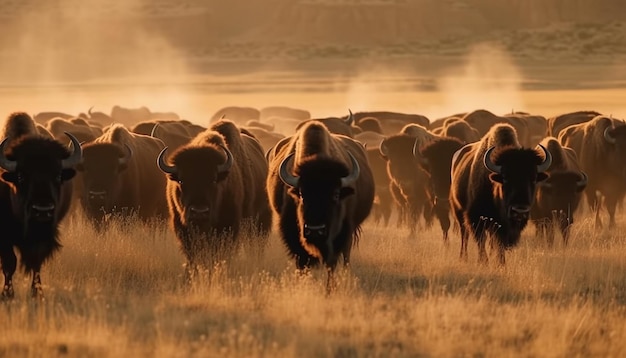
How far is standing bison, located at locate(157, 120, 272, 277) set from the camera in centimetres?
1248

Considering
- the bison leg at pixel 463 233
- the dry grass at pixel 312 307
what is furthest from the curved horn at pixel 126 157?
the bison leg at pixel 463 233

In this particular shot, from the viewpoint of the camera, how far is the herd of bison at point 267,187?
11.5m

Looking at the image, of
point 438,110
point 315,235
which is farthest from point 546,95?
point 315,235

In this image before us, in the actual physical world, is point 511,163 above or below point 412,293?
above

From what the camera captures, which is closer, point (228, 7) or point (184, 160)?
point (184, 160)

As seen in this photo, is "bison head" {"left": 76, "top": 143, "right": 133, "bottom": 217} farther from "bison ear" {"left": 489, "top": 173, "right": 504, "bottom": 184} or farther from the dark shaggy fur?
"bison ear" {"left": 489, "top": 173, "right": 504, "bottom": 184}

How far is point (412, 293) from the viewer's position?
12.0 m

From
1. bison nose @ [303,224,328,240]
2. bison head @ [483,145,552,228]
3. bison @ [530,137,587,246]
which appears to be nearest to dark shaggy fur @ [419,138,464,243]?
bison @ [530,137,587,246]

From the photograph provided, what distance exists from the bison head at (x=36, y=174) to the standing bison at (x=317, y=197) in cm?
216

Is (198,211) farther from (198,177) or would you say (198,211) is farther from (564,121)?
(564,121)

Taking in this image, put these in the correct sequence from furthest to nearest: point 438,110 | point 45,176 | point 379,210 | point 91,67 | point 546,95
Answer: point 91,67 → point 546,95 → point 438,110 → point 379,210 → point 45,176

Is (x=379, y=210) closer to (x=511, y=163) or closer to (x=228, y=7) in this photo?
(x=511, y=163)

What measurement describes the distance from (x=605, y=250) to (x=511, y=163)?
324cm

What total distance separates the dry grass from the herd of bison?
0.40m
